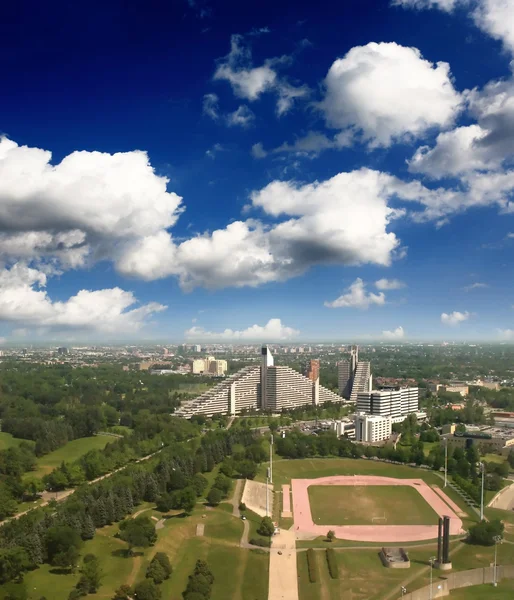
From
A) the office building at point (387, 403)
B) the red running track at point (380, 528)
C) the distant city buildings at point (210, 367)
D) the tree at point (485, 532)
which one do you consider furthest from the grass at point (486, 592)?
the distant city buildings at point (210, 367)

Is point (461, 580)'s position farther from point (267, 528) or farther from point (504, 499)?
point (504, 499)

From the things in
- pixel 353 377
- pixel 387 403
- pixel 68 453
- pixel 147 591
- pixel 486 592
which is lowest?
pixel 68 453

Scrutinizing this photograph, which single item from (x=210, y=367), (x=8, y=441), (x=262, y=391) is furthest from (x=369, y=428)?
(x=210, y=367)

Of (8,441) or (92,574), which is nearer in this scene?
(92,574)

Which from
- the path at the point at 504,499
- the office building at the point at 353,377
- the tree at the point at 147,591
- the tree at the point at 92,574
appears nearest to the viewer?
the tree at the point at 147,591

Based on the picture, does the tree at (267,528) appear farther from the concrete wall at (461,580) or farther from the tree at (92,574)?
the tree at (92,574)

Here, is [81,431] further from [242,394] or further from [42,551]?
[42,551]
